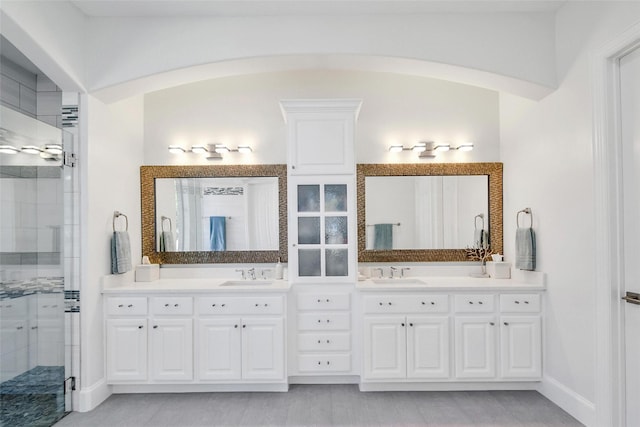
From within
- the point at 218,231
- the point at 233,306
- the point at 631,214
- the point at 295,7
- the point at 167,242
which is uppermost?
the point at 295,7

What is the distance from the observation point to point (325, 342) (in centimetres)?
341

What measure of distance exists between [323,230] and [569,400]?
7.23ft

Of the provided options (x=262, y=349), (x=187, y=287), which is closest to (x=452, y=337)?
(x=262, y=349)

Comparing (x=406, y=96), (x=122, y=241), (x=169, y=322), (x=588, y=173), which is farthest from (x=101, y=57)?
(x=588, y=173)

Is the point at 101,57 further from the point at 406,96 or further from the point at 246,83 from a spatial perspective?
the point at 406,96

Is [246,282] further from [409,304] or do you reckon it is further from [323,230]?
[409,304]

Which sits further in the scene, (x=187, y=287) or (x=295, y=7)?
(x=187, y=287)

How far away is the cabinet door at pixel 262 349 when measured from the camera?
3316 mm

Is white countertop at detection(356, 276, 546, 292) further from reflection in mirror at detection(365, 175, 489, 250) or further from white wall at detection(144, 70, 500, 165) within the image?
white wall at detection(144, 70, 500, 165)

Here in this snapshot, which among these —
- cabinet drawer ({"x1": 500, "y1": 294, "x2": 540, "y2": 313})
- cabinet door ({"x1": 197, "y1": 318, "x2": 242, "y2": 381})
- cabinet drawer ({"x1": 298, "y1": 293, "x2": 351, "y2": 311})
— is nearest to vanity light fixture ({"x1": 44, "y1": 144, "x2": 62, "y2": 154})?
cabinet door ({"x1": 197, "y1": 318, "x2": 242, "y2": 381})

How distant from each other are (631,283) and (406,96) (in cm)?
245

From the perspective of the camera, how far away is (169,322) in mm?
3326

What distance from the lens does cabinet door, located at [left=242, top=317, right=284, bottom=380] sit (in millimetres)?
3316

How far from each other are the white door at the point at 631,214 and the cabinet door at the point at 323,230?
73.6 inches
